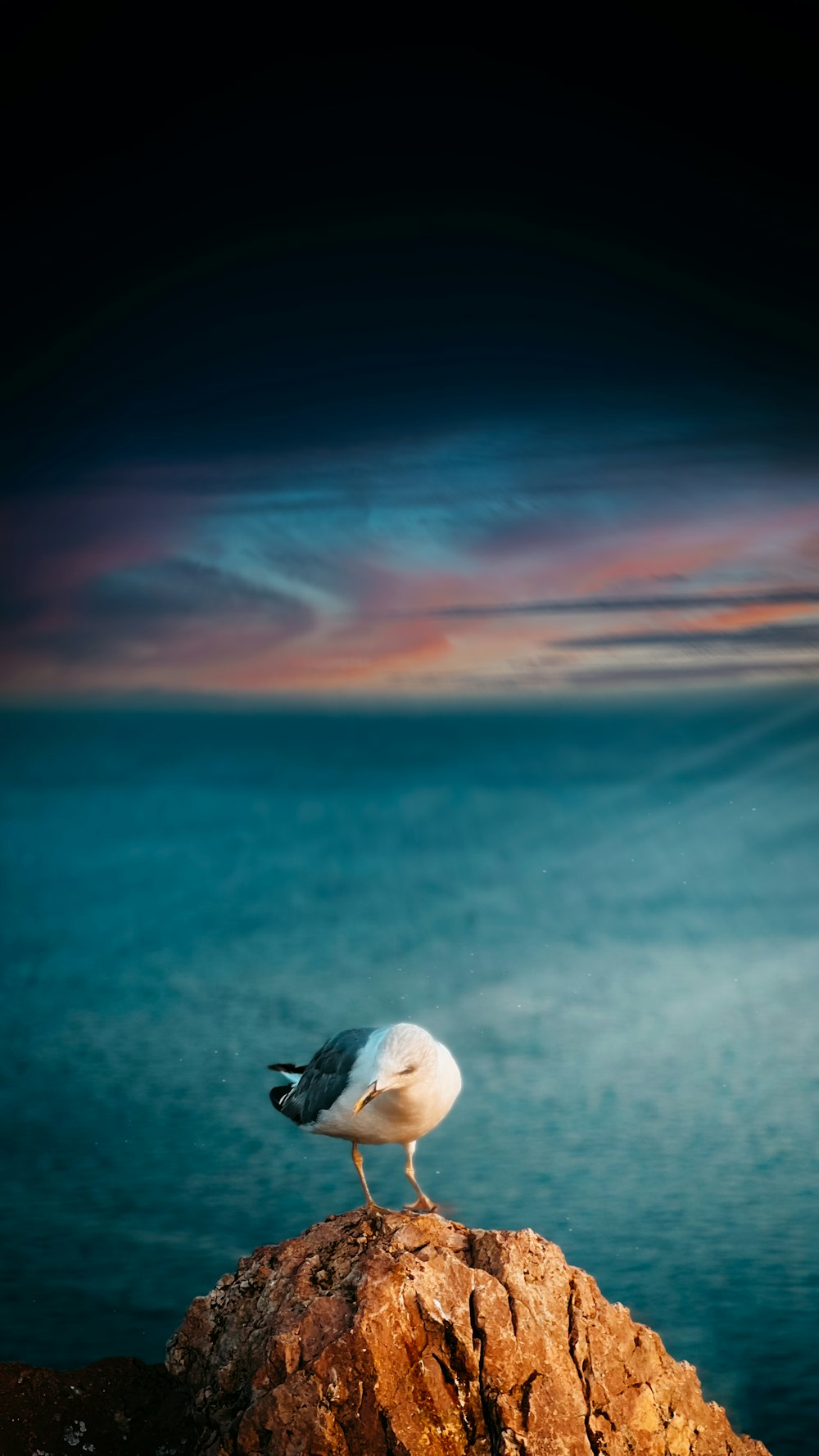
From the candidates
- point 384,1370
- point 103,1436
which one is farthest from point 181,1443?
point 384,1370

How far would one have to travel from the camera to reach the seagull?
12.3ft

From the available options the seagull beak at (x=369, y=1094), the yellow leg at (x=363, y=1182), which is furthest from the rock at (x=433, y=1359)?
the seagull beak at (x=369, y=1094)

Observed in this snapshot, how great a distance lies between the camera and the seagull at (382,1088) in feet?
12.3

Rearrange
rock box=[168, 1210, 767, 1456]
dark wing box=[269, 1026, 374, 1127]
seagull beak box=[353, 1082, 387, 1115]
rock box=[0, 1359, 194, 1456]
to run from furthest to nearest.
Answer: rock box=[0, 1359, 194, 1456], dark wing box=[269, 1026, 374, 1127], seagull beak box=[353, 1082, 387, 1115], rock box=[168, 1210, 767, 1456]

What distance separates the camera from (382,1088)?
12.1 feet

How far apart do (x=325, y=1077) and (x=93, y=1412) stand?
159cm

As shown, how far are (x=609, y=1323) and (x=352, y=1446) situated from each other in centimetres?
89

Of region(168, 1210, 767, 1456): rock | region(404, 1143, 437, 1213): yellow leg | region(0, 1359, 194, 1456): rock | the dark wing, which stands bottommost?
region(0, 1359, 194, 1456): rock

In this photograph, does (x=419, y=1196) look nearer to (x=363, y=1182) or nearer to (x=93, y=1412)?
(x=363, y=1182)

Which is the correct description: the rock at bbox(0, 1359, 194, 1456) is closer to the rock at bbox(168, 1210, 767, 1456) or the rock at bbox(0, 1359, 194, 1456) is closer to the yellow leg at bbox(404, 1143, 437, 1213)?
the rock at bbox(168, 1210, 767, 1456)

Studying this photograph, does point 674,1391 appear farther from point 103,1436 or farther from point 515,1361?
point 103,1436

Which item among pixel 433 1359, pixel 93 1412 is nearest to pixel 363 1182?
pixel 433 1359

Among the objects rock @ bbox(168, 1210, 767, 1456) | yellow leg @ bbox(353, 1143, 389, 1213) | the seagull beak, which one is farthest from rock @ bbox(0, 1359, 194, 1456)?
the seagull beak

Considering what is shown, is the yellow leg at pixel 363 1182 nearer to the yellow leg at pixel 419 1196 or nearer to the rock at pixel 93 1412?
the yellow leg at pixel 419 1196
